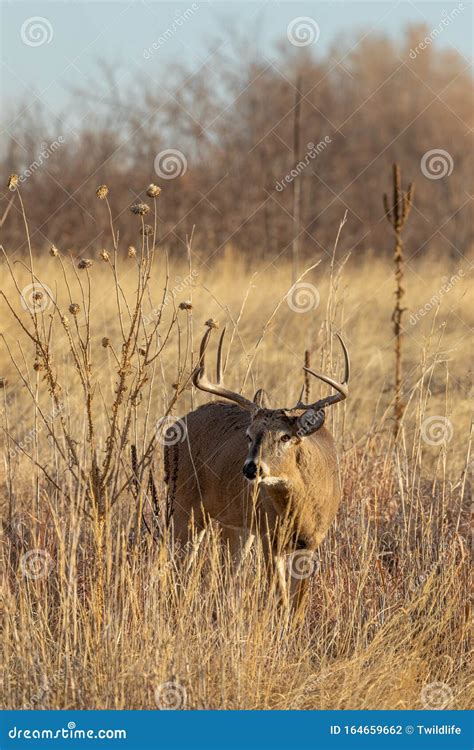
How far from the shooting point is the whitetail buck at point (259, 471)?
5820 millimetres

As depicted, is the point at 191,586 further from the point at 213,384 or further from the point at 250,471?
the point at 213,384

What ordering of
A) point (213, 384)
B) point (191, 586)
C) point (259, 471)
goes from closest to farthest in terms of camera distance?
point (191, 586) < point (259, 471) < point (213, 384)

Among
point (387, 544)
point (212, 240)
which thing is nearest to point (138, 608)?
point (387, 544)

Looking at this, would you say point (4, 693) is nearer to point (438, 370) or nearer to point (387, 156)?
point (438, 370)

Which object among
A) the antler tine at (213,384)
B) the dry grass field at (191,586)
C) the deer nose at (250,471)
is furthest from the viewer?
the antler tine at (213,384)

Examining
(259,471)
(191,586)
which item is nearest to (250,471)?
(259,471)

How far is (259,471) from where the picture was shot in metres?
5.65

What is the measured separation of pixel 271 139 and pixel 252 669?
2161 centimetres

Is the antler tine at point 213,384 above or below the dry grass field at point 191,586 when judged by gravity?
above

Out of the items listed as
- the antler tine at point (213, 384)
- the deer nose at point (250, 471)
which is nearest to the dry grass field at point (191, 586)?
the antler tine at point (213, 384)

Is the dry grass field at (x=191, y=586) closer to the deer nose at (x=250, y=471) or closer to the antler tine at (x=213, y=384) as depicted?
the antler tine at (x=213, y=384)

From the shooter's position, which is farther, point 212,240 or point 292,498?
point 212,240

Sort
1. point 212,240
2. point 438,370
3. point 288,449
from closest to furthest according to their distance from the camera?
point 288,449 < point 438,370 < point 212,240

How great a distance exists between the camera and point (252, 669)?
209 inches
